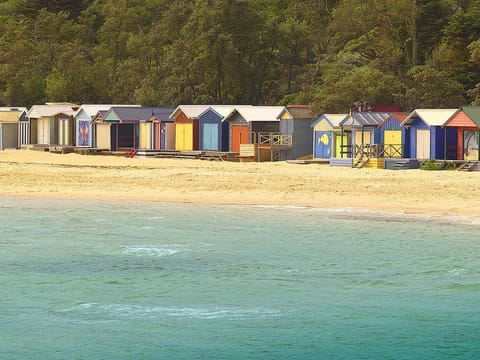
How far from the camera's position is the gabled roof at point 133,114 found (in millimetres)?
69312

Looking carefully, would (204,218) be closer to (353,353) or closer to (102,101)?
(353,353)

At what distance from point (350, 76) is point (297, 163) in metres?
13.8

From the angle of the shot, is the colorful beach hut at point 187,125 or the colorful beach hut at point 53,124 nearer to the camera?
the colorful beach hut at point 187,125

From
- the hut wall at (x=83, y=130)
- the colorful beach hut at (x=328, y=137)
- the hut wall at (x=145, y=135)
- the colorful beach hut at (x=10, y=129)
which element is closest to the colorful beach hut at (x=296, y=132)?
the colorful beach hut at (x=328, y=137)

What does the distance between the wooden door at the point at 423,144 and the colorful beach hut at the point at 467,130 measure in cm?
150

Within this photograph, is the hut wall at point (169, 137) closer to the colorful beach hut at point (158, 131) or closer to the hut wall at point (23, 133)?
the colorful beach hut at point (158, 131)

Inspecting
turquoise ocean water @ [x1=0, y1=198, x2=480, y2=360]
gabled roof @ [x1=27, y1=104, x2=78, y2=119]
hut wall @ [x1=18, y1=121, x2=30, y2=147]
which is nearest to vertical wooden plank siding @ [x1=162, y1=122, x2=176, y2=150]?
gabled roof @ [x1=27, y1=104, x2=78, y2=119]

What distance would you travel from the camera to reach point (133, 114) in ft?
229

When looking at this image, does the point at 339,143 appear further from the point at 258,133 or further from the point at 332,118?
the point at 258,133

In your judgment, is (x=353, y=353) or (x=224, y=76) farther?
(x=224, y=76)

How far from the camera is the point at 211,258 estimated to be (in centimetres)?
2792

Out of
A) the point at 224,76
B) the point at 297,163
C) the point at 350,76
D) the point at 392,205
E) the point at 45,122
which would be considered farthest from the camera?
the point at 224,76

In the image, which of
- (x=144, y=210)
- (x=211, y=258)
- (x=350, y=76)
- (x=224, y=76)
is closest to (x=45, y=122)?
(x=224, y=76)

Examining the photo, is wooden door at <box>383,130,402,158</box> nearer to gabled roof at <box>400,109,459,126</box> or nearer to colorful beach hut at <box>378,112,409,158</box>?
colorful beach hut at <box>378,112,409,158</box>
